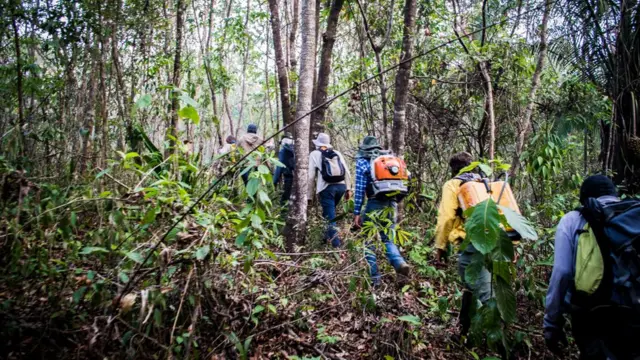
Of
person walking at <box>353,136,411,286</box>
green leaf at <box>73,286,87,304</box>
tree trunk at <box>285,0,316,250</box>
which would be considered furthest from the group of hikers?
green leaf at <box>73,286,87,304</box>

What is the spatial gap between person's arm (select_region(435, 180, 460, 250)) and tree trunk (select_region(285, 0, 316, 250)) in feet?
7.27

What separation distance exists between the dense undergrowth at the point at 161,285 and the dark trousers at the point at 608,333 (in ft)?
1.29

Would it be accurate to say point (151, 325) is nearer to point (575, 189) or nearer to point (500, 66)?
point (575, 189)

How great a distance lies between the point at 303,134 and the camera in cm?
544

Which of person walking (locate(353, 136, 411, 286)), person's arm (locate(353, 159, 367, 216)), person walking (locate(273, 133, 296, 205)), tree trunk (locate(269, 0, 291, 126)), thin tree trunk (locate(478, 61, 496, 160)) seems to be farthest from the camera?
person walking (locate(273, 133, 296, 205))

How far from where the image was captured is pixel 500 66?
7043 mm

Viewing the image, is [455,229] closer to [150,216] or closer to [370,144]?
[370,144]

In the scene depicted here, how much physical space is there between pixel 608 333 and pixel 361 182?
3.15 metres

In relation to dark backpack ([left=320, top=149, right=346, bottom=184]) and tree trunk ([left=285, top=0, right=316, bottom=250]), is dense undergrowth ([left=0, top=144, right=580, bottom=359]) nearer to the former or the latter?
tree trunk ([left=285, top=0, right=316, bottom=250])

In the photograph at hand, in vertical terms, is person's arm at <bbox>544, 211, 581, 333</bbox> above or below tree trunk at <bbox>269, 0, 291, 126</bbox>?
below

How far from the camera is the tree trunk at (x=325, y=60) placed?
6.34 meters

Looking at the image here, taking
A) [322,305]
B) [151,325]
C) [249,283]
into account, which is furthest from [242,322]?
[322,305]

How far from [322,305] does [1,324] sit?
2492mm

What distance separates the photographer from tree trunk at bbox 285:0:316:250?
17.9 feet
